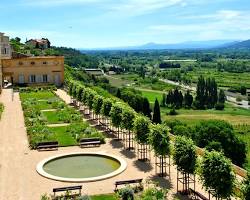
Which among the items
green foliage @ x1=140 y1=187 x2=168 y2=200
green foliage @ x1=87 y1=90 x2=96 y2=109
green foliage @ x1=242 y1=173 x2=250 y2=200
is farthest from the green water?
green foliage @ x1=87 y1=90 x2=96 y2=109

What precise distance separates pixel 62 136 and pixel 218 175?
19.6 m

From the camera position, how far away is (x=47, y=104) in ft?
175

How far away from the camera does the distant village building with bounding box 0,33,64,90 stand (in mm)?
71688

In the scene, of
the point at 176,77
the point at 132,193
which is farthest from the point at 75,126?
the point at 176,77

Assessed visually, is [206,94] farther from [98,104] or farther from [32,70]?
[98,104]

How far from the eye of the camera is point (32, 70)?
239 feet

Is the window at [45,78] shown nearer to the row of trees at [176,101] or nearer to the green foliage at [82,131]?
the green foliage at [82,131]

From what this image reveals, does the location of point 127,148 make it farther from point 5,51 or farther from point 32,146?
point 5,51

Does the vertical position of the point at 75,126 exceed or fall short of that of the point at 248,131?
it exceeds it

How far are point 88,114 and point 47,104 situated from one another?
933cm

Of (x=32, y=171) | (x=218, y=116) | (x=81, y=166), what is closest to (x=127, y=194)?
(x=81, y=166)

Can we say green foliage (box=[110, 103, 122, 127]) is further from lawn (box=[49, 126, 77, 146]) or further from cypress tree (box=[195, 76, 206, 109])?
cypress tree (box=[195, 76, 206, 109])

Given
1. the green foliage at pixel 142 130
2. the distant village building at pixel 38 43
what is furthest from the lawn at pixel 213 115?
the green foliage at pixel 142 130

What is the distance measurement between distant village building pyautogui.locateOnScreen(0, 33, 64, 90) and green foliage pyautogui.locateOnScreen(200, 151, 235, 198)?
56.9 meters
